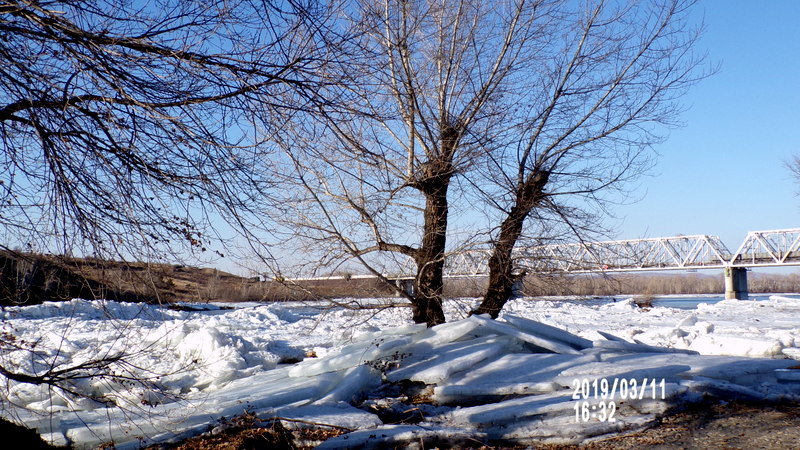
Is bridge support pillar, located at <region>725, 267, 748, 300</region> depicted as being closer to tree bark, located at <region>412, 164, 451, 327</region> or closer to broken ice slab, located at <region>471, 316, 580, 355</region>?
tree bark, located at <region>412, 164, 451, 327</region>

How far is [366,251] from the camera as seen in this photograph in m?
7.66

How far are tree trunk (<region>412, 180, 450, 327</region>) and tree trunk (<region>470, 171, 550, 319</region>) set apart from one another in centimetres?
59

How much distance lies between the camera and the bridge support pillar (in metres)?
34.0

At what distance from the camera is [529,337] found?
21.2ft

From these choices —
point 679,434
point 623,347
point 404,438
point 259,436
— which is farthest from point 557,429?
point 623,347

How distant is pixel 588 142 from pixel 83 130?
19.8ft

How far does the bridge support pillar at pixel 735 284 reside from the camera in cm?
3397

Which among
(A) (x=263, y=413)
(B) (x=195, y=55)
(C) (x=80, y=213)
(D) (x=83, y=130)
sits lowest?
(A) (x=263, y=413)

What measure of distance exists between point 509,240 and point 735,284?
3228 centimetres

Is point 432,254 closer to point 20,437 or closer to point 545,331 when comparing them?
point 545,331

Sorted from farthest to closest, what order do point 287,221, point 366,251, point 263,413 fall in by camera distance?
point 366,251, point 287,221, point 263,413

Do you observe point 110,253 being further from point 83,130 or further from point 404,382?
point 404,382

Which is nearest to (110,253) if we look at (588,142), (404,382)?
(404,382)

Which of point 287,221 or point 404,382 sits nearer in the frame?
point 404,382
